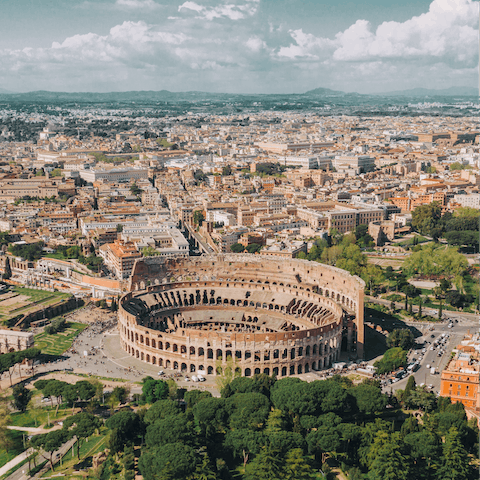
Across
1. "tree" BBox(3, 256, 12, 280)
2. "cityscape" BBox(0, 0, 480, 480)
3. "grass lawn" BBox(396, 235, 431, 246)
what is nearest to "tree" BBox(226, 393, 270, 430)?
"cityscape" BBox(0, 0, 480, 480)

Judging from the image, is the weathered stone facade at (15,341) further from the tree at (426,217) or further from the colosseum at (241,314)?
the tree at (426,217)

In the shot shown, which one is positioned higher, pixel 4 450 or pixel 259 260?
pixel 259 260

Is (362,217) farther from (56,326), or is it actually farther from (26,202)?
(26,202)

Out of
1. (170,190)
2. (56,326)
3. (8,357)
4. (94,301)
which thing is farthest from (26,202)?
(8,357)

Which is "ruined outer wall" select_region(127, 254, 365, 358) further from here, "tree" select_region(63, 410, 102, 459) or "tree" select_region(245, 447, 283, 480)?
"tree" select_region(63, 410, 102, 459)

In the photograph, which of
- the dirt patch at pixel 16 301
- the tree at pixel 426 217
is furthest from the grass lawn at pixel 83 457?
the tree at pixel 426 217
